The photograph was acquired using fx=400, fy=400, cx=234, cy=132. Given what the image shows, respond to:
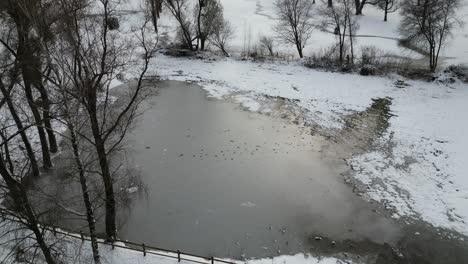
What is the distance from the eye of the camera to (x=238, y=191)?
17.1m

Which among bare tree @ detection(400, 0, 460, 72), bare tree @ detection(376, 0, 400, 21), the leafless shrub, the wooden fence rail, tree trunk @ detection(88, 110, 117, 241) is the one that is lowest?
the wooden fence rail

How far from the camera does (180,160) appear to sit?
19297mm

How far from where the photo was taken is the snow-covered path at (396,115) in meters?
17.1

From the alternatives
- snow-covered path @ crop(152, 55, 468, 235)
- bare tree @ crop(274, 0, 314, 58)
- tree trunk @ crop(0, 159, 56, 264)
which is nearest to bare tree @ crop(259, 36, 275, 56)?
bare tree @ crop(274, 0, 314, 58)

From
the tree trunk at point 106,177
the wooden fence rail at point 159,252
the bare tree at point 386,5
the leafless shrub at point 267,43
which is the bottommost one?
the wooden fence rail at point 159,252

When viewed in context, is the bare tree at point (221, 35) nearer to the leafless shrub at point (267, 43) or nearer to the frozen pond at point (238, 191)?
the leafless shrub at point (267, 43)

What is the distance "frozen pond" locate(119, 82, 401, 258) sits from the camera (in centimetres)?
1460

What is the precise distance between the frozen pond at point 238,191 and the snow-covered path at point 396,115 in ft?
6.44

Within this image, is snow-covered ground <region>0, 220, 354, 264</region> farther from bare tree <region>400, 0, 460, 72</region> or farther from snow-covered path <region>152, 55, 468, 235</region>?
bare tree <region>400, 0, 460, 72</region>

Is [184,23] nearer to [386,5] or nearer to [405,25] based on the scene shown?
[405,25]

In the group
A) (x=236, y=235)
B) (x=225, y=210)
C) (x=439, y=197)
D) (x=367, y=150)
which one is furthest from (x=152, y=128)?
(x=439, y=197)

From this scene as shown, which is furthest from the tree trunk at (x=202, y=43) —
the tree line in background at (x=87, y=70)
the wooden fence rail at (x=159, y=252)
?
the wooden fence rail at (x=159, y=252)

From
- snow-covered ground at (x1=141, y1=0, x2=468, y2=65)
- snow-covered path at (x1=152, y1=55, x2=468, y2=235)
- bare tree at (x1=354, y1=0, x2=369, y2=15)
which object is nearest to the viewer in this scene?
snow-covered path at (x1=152, y1=55, x2=468, y2=235)

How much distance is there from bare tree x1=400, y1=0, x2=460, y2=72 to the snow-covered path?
3.40 meters
